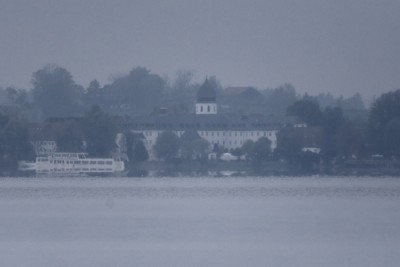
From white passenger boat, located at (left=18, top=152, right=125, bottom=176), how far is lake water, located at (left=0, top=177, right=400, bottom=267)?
14.1 metres

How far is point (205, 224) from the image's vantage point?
120 feet

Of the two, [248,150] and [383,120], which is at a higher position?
[383,120]

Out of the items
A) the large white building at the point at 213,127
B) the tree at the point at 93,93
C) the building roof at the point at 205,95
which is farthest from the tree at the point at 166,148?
the tree at the point at 93,93

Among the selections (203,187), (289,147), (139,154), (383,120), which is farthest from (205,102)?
(203,187)

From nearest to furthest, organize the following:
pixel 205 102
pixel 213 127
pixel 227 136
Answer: pixel 227 136 → pixel 213 127 → pixel 205 102

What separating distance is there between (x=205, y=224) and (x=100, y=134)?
43068 mm

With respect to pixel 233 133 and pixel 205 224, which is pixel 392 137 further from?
pixel 205 224

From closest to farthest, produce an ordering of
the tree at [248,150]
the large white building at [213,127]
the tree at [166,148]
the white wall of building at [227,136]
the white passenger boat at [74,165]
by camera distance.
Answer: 1. the white passenger boat at [74,165]
2. the tree at [248,150]
3. the tree at [166,148]
4. the white wall of building at [227,136]
5. the large white building at [213,127]

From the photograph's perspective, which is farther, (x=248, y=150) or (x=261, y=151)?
(x=248, y=150)

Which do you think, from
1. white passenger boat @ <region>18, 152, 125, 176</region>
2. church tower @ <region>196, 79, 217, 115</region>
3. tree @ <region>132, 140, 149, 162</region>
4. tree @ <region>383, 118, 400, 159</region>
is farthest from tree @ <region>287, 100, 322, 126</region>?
church tower @ <region>196, 79, 217, 115</region>

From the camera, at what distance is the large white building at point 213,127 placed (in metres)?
96.8

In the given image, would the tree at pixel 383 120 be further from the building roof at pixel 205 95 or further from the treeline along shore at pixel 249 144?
the building roof at pixel 205 95

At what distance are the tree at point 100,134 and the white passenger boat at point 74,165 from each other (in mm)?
1986

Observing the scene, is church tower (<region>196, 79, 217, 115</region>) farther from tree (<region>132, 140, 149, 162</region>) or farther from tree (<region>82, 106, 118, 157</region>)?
tree (<region>82, 106, 118, 157</region>)
